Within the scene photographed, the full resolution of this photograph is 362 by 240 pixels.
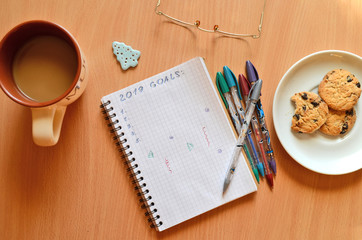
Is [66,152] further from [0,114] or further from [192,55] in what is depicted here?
[192,55]

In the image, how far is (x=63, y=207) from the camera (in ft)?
2.63

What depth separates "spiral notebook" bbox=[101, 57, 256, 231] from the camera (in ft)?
2.58

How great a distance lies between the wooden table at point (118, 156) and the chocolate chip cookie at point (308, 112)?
6 centimetres

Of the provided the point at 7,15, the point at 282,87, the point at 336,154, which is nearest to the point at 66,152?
the point at 7,15

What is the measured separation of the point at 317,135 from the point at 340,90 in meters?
0.12

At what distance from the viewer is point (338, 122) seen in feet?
2.53

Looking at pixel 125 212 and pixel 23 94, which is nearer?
pixel 23 94

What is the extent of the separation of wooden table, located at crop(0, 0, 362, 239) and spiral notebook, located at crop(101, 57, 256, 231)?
34 mm

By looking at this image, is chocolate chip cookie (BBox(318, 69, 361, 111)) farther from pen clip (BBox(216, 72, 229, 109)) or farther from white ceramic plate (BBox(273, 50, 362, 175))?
pen clip (BBox(216, 72, 229, 109))

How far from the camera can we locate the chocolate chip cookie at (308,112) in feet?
2.49

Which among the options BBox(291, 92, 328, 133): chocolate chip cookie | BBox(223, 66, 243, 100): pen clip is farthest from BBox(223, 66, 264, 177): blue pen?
BBox(291, 92, 328, 133): chocolate chip cookie

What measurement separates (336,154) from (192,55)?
43cm

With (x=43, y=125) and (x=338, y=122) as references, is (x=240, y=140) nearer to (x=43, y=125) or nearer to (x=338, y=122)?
(x=338, y=122)

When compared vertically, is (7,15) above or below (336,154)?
above
